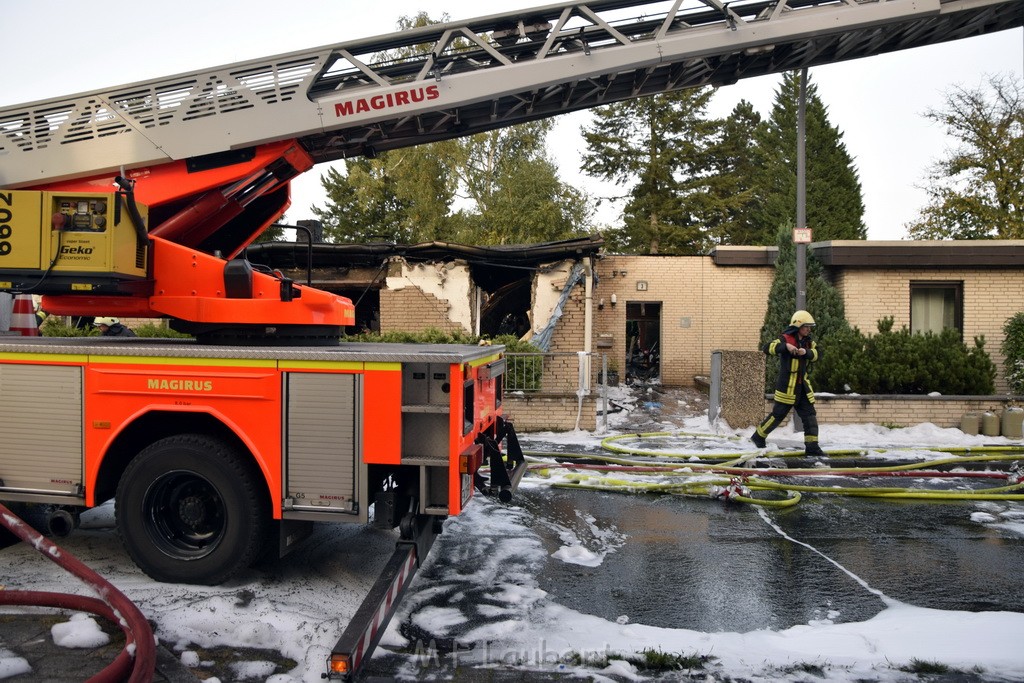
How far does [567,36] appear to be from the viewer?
6.23 meters

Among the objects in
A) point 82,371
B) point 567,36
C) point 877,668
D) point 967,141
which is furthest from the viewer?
point 967,141

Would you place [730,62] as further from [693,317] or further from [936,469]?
[693,317]

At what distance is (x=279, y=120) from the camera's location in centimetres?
564

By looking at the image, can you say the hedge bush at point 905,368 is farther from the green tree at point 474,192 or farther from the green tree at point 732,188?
the green tree at point 732,188

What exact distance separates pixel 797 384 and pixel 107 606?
8078 millimetres

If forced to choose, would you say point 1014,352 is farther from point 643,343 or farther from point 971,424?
point 643,343

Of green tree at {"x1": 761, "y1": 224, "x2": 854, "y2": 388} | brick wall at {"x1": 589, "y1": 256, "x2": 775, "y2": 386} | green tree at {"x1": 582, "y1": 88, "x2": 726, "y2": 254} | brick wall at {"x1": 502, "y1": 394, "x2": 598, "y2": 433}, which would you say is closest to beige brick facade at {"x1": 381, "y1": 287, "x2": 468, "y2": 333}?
brick wall at {"x1": 589, "y1": 256, "x2": 775, "y2": 386}

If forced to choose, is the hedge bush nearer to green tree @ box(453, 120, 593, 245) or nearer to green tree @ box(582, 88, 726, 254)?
green tree @ box(453, 120, 593, 245)

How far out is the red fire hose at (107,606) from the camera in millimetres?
3256

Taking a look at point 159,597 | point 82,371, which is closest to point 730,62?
point 82,371

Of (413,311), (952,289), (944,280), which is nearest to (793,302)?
(944,280)

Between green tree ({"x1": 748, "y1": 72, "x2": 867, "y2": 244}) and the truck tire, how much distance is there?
33557mm

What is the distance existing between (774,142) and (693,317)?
24.7 meters

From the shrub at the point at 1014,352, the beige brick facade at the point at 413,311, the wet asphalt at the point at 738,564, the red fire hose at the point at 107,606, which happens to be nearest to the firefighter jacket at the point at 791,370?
the wet asphalt at the point at 738,564
